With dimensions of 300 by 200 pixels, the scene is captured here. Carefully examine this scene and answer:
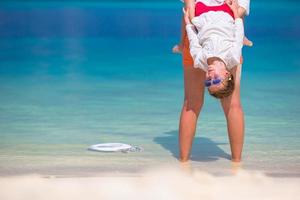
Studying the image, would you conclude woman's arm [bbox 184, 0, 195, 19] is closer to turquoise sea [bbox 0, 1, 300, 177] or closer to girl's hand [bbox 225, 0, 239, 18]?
girl's hand [bbox 225, 0, 239, 18]

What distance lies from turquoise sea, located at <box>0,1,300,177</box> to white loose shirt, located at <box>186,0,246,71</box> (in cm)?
72

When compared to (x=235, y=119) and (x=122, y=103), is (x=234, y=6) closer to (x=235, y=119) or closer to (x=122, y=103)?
(x=235, y=119)

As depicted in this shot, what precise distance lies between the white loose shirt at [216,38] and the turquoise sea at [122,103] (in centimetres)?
72

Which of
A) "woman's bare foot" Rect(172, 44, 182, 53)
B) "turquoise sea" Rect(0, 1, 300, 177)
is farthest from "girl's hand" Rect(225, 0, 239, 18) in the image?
"turquoise sea" Rect(0, 1, 300, 177)

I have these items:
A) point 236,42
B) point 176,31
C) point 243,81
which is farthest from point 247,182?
point 176,31

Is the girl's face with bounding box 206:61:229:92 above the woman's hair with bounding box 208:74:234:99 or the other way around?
above

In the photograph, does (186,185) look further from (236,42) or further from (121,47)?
(121,47)

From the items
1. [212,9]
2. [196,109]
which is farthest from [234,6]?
[196,109]

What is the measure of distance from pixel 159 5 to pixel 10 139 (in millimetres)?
20360

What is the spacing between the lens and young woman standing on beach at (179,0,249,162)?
6418 millimetres

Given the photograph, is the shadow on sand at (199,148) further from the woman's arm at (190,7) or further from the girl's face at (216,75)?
the woman's arm at (190,7)

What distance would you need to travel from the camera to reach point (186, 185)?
5.58 metres

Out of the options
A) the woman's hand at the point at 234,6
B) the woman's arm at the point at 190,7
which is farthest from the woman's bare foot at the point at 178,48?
the woman's hand at the point at 234,6

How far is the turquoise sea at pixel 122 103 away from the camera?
6.54 metres
